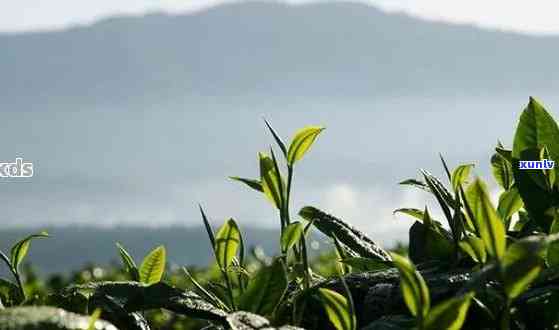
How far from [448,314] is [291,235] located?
0.36m

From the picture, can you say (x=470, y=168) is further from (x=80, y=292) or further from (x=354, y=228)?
(x=80, y=292)

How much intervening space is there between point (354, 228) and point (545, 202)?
0.84 ft

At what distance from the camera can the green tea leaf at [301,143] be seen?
48.3 inches

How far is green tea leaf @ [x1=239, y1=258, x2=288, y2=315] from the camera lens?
3.45 ft

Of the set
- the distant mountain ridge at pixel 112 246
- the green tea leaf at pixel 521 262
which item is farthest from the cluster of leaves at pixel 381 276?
the distant mountain ridge at pixel 112 246

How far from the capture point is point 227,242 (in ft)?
3.87

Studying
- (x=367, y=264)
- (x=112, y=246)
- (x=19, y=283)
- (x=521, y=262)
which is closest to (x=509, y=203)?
(x=367, y=264)

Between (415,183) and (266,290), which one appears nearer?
(266,290)

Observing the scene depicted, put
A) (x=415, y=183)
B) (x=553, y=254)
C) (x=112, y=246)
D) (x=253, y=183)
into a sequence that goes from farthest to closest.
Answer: (x=112, y=246) < (x=415, y=183) < (x=253, y=183) < (x=553, y=254)

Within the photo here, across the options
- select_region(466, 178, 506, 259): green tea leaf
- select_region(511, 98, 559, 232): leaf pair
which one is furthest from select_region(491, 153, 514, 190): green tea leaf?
select_region(466, 178, 506, 259): green tea leaf

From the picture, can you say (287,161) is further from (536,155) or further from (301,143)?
(536,155)

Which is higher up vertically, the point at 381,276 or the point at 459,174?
the point at 459,174

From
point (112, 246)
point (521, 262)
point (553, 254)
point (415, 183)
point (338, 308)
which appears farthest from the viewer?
point (112, 246)

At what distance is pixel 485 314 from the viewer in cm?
102
